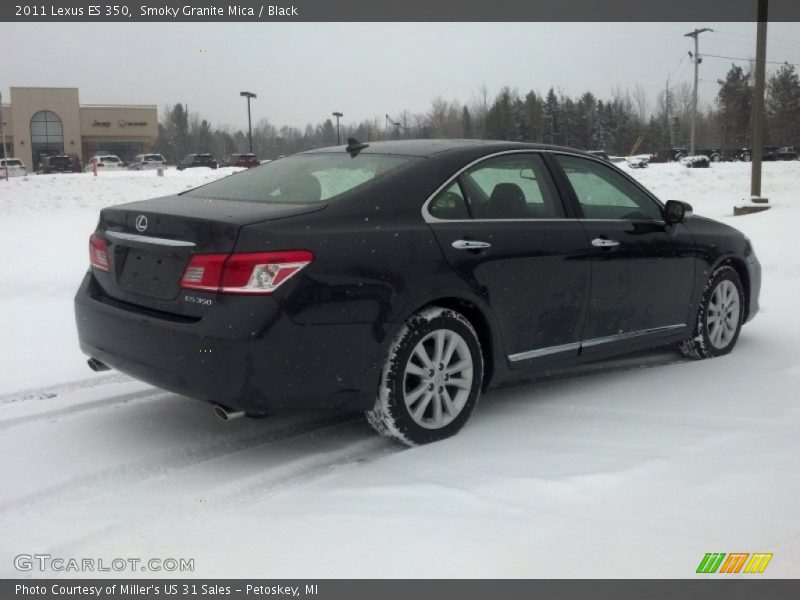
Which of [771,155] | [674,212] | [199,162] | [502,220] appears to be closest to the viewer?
[502,220]

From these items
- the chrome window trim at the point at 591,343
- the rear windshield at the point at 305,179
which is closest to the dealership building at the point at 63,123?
the rear windshield at the point at 305,179

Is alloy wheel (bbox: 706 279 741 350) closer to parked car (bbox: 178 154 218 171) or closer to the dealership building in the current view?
parked car (bbox: 178 154 218 171)

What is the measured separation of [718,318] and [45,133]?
84.0m

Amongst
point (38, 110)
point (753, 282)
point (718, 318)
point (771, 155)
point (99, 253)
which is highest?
point (38, 110)

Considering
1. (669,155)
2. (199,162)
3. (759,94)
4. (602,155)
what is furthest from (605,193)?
(669,155)

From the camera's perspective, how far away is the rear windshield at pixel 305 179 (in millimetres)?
4195

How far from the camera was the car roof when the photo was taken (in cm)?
456

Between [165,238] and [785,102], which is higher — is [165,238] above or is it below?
below

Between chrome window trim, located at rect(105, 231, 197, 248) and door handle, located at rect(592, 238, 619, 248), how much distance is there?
238 cm

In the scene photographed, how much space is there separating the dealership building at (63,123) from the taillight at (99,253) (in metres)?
81.7

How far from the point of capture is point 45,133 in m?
80.1

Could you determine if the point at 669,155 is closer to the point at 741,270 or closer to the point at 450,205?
the point at 741,270

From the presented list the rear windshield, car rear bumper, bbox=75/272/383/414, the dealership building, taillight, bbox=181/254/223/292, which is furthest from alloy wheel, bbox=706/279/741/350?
the dealership building

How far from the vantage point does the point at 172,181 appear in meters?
32.1
